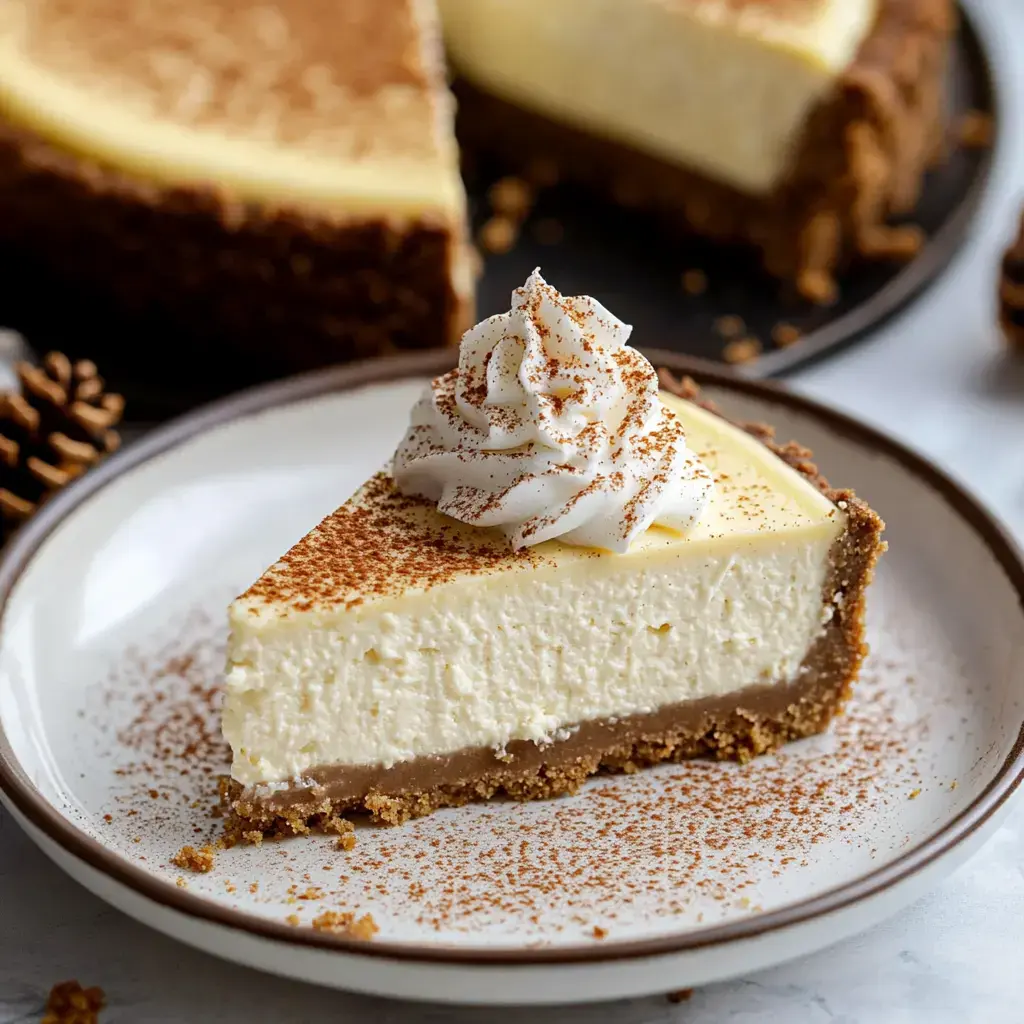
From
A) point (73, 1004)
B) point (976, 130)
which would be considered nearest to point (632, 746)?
point (73, 1004)

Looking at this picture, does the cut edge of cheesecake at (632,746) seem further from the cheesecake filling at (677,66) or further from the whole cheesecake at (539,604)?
the cheesecake filling at (677,66)

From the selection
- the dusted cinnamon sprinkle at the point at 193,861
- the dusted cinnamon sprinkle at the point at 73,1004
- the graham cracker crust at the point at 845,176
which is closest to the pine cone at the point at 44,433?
the dusted cinnamon sprinkle at the point at 193,861

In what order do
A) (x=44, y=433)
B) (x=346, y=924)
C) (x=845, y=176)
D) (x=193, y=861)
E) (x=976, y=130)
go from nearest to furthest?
(x=346, y=924)
(x=193, y=861)
(x=44, y=433)
(x=845, y=176)
(x=976, y=130)

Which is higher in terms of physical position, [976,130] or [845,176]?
[976,130]

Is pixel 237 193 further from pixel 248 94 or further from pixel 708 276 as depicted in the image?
pixel 708 276

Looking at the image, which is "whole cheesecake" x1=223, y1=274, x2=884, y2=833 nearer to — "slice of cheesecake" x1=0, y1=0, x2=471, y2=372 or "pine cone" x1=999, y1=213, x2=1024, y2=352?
"slice of cheesecake" x1=0, y1=0, x2=471, y2=372

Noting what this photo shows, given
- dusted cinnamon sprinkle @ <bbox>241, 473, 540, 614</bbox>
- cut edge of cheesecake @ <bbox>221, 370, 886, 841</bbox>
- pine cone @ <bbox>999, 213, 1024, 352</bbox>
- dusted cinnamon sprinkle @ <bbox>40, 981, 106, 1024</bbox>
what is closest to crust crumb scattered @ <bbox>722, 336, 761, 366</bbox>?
pine cone @ <bbox>999, 213, 1024, 352</bbox>
